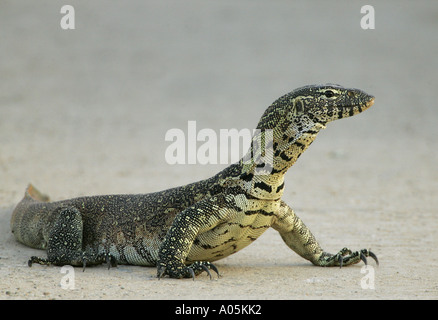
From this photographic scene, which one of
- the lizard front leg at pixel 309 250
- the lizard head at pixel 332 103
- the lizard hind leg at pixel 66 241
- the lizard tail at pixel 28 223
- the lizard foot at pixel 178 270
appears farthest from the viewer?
the lizard tail at pixel 28 223

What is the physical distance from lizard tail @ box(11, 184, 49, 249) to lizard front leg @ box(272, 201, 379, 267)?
123 inches

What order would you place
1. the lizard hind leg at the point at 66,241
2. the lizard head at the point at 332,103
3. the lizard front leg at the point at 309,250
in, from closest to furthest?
the lizard head at the point at 332,103, the lizard hind leg at the point at 66,241, the lizard front leg at the point at 309,250

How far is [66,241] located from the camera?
861cm

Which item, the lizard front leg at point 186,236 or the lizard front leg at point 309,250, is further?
the lizard front leg at point 309,250

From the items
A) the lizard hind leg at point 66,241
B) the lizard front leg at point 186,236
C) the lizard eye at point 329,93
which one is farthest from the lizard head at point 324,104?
the lizard hind leg at point 66,241

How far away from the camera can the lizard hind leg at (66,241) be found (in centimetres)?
845

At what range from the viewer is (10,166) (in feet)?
53.0

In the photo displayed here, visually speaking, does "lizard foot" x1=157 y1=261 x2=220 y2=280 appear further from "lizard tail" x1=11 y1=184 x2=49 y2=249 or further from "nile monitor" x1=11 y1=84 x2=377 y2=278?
"lizard tail" x1=11 y1=184 x2=49 y2=249

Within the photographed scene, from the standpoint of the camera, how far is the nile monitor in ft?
25.2

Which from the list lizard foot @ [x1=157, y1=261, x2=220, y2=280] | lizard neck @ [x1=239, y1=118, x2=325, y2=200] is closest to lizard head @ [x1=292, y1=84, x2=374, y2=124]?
lizard neck @ [x1=239, y1=118, x2=325, y2=200]

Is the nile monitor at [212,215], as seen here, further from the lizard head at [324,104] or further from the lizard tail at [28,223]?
the lizard tail at [28,223]

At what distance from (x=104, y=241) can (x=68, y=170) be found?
7.44 meters

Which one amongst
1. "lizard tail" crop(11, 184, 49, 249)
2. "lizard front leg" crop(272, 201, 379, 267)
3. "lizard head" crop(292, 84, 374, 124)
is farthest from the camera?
"lizard tail" crop(11, 184, 49, 249)

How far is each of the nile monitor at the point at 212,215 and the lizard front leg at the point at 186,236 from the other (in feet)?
0.04
